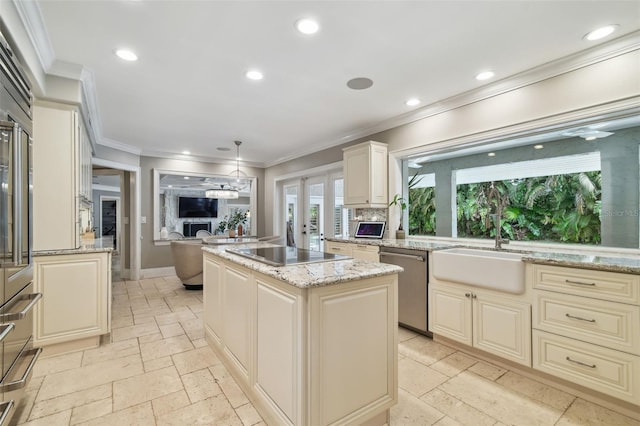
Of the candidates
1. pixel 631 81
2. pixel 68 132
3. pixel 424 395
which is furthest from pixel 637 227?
pixel 68 132

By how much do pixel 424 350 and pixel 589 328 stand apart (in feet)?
4.11

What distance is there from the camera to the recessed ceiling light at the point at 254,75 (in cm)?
271

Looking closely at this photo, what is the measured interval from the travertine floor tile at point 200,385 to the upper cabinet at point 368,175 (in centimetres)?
266

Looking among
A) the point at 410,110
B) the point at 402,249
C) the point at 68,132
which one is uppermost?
the point at 410,110

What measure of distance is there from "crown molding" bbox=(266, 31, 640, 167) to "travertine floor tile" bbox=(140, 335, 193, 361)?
3.53 metres

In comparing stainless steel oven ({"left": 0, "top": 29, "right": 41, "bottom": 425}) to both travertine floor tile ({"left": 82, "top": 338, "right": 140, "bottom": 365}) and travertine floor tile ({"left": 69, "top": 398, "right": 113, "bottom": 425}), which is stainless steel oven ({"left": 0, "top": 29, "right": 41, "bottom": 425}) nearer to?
travertine floor tile ({"left": 69, "top": 398, "right": 113, "bottom": 425})

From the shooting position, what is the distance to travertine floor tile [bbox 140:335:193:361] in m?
2.69

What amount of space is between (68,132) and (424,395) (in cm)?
377

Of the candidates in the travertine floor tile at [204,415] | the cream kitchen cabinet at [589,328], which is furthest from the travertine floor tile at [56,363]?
the cream kitchen cabinet at [589,328]

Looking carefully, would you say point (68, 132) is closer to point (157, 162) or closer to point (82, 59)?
point (82, 59)

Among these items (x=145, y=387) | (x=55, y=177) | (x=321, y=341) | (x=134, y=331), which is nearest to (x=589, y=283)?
(x=321, y=341)

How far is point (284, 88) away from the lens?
306 centimetres

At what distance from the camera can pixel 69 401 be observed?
6.58 feet

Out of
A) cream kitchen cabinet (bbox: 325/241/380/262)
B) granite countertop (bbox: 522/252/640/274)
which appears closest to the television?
cream kitchen cabinet (bbox: 325/241/380/262)
